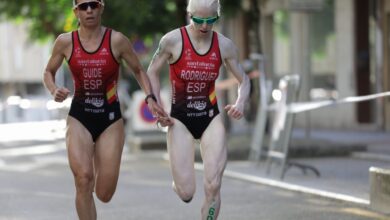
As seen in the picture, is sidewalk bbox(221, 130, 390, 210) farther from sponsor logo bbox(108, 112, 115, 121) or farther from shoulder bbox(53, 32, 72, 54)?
shoulder bbox(53, 32, 72, 54)

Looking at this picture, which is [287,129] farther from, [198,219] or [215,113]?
[215,113]

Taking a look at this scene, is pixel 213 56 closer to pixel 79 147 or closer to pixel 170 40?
pixel 170 40

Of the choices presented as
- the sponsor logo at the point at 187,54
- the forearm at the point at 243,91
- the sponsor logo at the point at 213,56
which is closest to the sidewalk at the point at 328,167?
the forearm at the point at 243,91

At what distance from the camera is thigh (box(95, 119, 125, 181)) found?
842cm

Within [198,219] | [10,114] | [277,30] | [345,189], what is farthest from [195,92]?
[10,114]

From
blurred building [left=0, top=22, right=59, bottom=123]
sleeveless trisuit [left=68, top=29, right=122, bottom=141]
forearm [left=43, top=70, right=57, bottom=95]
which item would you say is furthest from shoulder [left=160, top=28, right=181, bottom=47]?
blurred building [left=0, top=22, right=59, bottom=123]

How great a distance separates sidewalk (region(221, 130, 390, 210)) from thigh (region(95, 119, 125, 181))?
3.43 m

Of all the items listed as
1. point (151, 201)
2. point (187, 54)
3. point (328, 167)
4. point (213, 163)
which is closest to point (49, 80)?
point (187, 54)

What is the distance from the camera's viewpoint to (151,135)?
2536cm

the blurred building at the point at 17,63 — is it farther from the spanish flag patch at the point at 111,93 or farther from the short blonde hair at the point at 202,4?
the short blonde hair at the point at 202,4

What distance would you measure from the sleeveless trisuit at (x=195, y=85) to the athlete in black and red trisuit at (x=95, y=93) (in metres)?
0.21

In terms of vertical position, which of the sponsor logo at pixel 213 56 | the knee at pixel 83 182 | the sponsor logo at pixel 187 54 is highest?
the sponsor logo at pixel 187 54

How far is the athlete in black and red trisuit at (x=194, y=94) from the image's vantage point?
8.39 m

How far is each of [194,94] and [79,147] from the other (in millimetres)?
972
